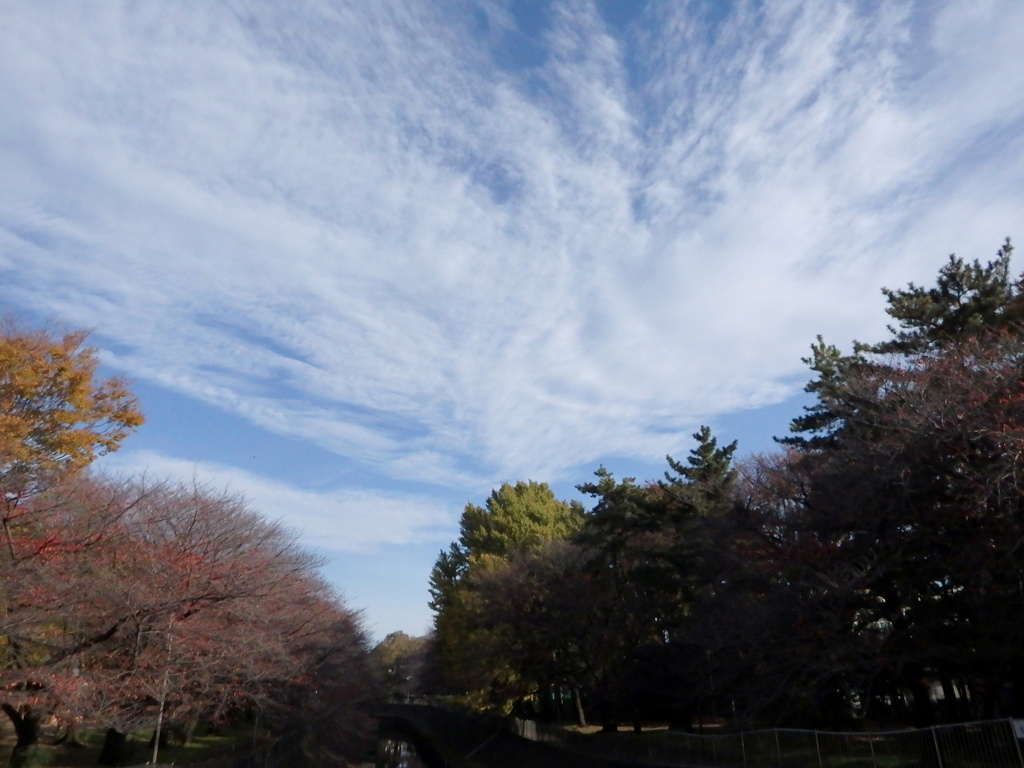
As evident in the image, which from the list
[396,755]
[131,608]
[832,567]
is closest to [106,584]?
[131,608]

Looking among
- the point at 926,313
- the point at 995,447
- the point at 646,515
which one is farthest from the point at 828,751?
the point at 646,515

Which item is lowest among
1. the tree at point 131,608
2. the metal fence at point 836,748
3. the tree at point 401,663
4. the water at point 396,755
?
the water at point 396,755

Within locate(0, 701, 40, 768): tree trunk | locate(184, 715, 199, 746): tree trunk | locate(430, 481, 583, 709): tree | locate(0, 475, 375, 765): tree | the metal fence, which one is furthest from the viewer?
locate(430, 481, 583, 709): tree

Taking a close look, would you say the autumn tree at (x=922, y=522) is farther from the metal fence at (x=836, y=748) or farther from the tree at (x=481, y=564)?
the tree at (x=481, y=564)

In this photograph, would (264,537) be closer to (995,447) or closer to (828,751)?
(828,751)

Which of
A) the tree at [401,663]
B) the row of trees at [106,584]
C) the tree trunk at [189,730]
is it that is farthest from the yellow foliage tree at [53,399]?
the tree at [401,663]

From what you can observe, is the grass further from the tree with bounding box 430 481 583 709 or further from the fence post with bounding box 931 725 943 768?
the fence post with bounding box 931 725 943 768

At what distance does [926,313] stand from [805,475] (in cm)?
806

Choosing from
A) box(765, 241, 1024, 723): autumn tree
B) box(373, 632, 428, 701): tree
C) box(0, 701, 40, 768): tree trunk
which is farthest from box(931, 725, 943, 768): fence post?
box(373, 632, 428, 701): tree

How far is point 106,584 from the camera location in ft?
65.1

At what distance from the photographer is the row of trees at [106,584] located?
1897 cm

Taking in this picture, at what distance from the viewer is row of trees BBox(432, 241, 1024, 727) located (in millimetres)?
18156

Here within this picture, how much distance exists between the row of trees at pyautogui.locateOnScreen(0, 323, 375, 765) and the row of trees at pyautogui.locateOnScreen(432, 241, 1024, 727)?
1419 cm

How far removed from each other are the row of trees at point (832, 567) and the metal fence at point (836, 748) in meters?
1.49
